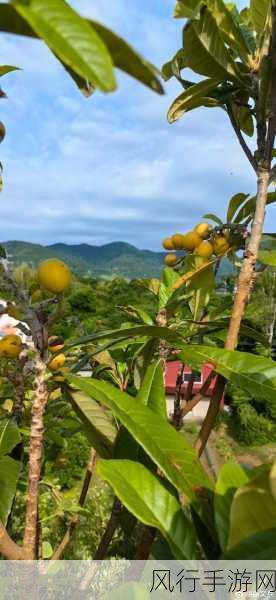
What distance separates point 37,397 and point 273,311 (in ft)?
65.4

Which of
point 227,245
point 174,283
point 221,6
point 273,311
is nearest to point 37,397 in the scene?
point 174,283

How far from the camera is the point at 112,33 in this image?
0.46 m

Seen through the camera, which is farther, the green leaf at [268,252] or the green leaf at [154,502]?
the green leaf at [268,252]

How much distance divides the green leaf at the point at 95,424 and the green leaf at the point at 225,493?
37 cm

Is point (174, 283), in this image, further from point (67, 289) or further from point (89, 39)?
point (89, 39)

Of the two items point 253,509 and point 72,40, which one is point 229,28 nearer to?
point 72,40

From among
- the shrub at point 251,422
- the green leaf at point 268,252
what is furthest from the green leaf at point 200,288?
the shrub at point 251,422

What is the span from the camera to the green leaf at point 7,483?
1024mm

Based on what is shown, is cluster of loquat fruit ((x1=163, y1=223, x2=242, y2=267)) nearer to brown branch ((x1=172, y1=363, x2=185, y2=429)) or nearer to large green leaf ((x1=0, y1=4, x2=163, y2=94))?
brown branch ((x1=172, y1=363, x2=185, y2=429))

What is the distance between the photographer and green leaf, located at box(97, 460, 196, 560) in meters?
0.75

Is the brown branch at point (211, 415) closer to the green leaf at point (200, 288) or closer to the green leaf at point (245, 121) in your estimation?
the green leaf at point (200, 288)

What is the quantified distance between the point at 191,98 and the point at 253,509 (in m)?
0.97

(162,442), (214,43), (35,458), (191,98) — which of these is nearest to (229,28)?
(214,43)

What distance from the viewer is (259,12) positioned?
3.75 feet
